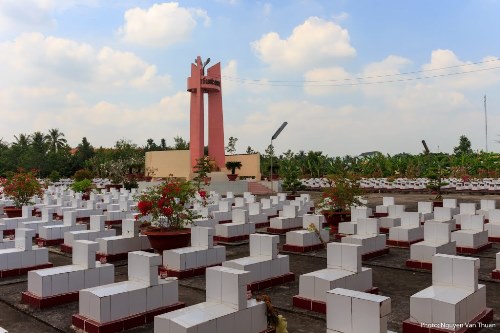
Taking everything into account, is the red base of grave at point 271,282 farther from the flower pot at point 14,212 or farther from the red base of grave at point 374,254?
the flower pot at point 14,212

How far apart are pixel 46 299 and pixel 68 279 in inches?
17.5

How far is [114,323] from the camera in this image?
6227 millimetres

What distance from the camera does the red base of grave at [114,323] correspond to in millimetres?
6141

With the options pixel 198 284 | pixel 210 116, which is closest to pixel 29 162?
pixel 210 116

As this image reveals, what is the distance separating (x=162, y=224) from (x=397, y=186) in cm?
2965

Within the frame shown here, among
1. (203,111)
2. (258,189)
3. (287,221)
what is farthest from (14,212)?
(203,111)

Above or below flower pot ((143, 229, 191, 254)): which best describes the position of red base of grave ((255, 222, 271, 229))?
below

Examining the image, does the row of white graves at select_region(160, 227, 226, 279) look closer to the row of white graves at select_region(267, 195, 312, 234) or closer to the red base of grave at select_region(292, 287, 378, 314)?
the red base of grave at select_region(292, 287, 378, 314)

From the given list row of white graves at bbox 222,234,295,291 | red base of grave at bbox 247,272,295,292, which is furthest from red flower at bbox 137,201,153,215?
red base of grave at bbox 247,272,295,292

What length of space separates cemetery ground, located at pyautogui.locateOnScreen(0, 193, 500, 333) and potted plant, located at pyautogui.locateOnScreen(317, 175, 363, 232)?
3083 mm

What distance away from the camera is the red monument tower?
39375 mm

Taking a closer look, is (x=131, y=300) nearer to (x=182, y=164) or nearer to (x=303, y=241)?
(x=303, y=241)

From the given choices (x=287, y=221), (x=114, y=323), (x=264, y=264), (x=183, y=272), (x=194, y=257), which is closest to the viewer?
(x=114, y=323)

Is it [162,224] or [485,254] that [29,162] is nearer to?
[162,224]
